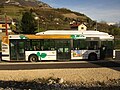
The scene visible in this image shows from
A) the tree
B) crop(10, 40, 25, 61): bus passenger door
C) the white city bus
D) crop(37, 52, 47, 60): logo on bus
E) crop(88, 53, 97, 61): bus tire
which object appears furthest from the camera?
the tree

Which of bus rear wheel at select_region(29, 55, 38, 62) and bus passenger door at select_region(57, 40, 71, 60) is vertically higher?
bus passenger door at select_region(57, 40, 71, 60)

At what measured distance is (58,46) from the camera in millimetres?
27953

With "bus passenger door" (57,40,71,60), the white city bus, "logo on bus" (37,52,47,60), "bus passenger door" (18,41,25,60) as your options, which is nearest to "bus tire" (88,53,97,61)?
the white city bus

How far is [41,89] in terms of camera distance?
1523 cm

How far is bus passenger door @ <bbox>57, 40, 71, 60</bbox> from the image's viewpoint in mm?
27969

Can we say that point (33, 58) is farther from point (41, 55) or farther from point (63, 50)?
point (63, 50)

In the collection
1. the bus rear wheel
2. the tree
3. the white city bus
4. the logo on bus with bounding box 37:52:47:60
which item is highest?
the tree

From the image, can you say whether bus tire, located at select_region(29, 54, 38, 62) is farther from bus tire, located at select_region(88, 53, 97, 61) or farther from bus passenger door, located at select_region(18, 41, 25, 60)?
bus tire, located at select_region(88, 53, 97, 61)

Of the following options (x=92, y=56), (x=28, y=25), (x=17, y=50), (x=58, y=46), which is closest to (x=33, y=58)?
(x=17, y=50)

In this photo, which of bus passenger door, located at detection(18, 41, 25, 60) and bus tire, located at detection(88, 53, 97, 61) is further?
bus tire, located at detection(88, 53, 97, 61)

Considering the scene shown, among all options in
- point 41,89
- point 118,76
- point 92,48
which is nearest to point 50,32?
point 92,48

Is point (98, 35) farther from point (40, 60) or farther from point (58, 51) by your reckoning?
point (40, 60)

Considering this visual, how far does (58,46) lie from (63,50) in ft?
2.06

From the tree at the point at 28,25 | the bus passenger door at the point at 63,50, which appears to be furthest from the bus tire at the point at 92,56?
the tree at the point at 28,25
